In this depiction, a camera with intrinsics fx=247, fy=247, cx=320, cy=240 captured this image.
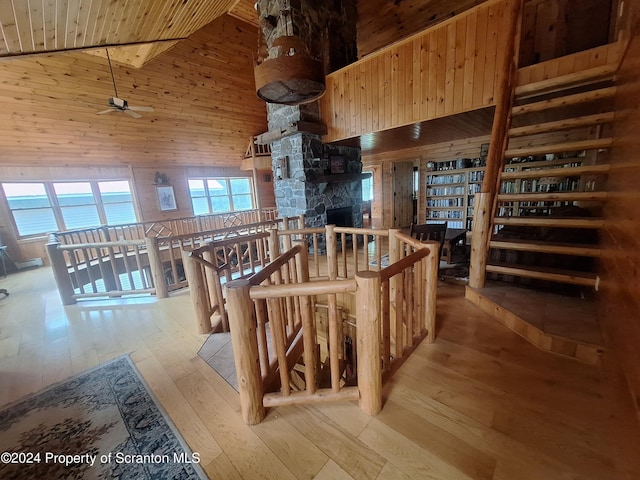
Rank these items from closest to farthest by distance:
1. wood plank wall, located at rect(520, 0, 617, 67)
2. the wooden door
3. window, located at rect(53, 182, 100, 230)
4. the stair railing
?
1. the stair railing
2. wood plank wall, located at rect(520, 0, 617, 67)
3. window, located at rect(53, 182, 100, 230)
4. the wooden door

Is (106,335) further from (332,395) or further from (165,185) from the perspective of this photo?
(165,185)

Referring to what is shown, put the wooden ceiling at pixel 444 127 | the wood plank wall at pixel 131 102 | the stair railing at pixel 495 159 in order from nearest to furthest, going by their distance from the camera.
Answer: the stair railing at pixel 495 159 < the wooden ceiling at pixel 444 127 < the wood plank wall at pixel 131 102

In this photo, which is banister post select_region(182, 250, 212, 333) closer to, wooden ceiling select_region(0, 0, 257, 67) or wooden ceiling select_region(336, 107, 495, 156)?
wooden ceiling select_region(0, 0, 257, 67)

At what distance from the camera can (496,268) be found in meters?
2.30

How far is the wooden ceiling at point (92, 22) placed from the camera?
1.77 meters

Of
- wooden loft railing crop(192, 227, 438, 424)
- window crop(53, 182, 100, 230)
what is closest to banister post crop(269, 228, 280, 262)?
wooden loft railing crop(192, 227, 438, 424)

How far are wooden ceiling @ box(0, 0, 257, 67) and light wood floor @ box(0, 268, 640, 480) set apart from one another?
259cm

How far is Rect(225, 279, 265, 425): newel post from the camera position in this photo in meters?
1.23

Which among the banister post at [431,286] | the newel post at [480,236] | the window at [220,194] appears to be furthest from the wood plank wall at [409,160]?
the banister post at [431,286]

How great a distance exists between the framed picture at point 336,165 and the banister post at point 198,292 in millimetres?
3214

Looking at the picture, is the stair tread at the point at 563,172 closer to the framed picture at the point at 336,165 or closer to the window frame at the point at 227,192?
the framed picture at the point at 336,165

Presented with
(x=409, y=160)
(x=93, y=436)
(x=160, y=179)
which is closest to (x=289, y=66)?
(x=93, y=436)

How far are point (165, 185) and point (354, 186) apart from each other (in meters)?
5.74

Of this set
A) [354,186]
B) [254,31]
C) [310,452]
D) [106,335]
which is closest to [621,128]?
[310,452]
